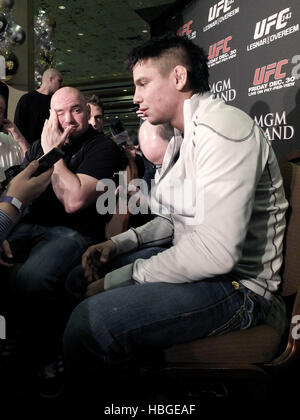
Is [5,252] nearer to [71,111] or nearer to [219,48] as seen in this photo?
[71,111]

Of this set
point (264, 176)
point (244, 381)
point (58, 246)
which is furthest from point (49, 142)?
point (244, 381)

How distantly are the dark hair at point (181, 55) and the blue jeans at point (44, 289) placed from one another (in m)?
0.78

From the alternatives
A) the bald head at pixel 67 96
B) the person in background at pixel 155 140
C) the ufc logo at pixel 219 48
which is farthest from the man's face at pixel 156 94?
the ufc logo at pixel 219 48

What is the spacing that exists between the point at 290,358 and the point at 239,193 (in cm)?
41

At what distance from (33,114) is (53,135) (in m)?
1.62

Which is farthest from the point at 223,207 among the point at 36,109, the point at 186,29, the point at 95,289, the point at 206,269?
the point at 186,29

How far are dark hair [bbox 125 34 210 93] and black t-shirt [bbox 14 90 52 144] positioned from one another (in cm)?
210

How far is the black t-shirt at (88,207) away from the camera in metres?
1.78

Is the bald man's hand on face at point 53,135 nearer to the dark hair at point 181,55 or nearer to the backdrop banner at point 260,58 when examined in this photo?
the dark hair at point 181,55

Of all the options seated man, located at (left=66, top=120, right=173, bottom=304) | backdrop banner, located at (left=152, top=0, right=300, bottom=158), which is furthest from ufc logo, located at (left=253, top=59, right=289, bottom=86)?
seated man, located at (left=66, top=120, right=173, bottom=304)

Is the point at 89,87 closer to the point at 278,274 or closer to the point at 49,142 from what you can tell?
the point at 49,142

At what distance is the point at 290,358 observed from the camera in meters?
0.95

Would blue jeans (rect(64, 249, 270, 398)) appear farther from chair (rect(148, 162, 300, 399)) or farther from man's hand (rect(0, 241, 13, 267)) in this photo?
man's hand (rect(0, 241, 13, 267))

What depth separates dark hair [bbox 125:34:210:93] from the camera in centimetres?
127
